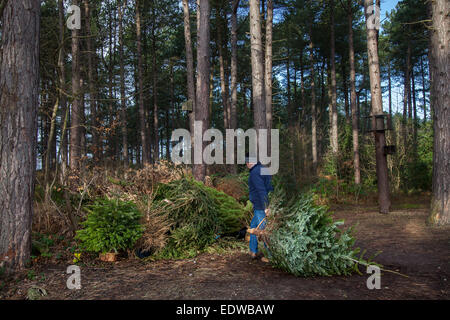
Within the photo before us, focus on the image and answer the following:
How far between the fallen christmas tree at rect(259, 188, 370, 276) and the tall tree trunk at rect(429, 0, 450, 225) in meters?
4.75


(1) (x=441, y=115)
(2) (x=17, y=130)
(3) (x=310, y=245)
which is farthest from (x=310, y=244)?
(1) (x=441, y=115)

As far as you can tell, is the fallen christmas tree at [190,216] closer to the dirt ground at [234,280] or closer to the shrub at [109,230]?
the dirt ground at [234,280]

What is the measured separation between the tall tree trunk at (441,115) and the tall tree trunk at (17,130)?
8.91 metres

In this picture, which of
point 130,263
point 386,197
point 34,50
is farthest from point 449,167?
point 34,50

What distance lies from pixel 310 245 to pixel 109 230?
327 cm

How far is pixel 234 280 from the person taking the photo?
430cm

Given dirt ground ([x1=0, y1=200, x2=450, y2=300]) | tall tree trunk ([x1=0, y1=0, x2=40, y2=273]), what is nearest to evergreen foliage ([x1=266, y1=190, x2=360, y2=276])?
dirt ground ([x1=0, y1=200, x2=450, y2=300])

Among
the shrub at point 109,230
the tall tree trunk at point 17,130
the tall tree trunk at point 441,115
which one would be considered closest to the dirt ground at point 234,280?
the shrub at point 109,230

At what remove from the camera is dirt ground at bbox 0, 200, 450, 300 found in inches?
146

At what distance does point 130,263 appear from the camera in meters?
5.31

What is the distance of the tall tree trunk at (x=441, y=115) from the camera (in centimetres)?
771

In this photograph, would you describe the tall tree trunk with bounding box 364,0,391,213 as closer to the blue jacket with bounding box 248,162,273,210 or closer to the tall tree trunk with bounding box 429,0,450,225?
the tall tree trunk with bounding box 429,0,450,225
